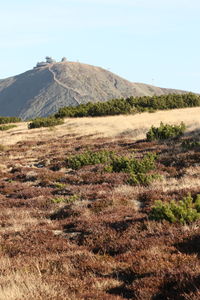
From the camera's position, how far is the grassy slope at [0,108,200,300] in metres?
5.55

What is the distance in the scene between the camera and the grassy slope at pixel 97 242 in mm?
5547

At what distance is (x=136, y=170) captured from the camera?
17906mm

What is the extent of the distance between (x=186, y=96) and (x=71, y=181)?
46.4 m

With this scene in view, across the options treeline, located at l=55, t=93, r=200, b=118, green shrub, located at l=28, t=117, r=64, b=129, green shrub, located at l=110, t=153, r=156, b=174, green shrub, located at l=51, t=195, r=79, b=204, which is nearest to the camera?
green shrub, located at l=51, t=195, r=79, b=204

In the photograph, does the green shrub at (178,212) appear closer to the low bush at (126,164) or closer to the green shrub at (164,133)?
the low bush at (126,164)

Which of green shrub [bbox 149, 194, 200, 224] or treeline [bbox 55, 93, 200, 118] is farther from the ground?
green shrub [bbox 149, 194, 200, 224]

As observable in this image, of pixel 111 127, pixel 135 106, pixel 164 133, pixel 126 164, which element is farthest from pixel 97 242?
pixel 135 106

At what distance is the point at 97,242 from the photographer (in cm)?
827

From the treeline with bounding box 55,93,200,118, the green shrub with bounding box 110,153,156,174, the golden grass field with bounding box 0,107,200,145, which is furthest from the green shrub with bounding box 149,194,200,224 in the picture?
the treeline with bounding box 55,93,200,118

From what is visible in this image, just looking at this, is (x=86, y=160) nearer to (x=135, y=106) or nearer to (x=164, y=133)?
(x=164, y=133)

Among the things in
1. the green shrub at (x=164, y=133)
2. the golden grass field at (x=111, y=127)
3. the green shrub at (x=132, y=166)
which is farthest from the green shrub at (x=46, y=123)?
the green shrub at (x=132, y=166)

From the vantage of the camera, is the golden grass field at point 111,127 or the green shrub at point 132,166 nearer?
the green shrub at point 132,166

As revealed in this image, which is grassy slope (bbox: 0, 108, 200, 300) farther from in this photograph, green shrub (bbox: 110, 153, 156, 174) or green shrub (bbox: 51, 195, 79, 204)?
green shrub (bbox: 110, 153, 156, 174)

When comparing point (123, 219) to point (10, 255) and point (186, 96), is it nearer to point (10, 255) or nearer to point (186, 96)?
point (10, 255)
